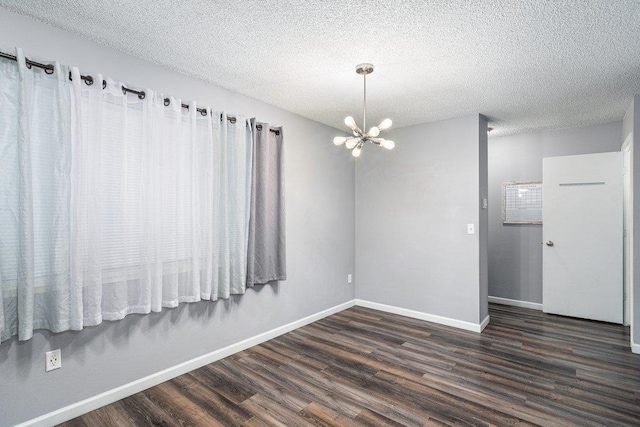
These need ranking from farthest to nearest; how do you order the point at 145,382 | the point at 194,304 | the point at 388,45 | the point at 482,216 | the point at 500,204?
1. the point at 500,204
2. the point at 482,216
3. the point at 194,304
4. the point at 145,382
5. the point at 388,45

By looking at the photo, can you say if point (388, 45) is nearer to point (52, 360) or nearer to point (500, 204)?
point (52, 360)

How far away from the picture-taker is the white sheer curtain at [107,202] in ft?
6.30

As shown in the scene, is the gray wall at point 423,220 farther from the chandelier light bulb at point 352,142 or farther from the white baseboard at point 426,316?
the chandelier light bulb at point 352,142

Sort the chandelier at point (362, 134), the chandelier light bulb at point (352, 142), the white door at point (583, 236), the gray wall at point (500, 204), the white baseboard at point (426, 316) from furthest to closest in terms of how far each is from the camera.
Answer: the gray wall at point (500, 204)
the white door at point (583, 236)
the white baseboard at point (426, 316)
the chandelier light bulb at point (352, 142)
the chandelier at point (362, 134)

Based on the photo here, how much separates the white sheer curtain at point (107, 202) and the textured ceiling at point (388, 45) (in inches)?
15.3

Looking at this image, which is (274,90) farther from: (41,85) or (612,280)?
(612,280)

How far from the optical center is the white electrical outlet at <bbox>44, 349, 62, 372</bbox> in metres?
2.09

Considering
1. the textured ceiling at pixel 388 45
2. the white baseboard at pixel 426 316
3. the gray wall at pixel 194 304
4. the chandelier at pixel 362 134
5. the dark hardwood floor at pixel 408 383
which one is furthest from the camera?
the white baseboard at pixel 426 316

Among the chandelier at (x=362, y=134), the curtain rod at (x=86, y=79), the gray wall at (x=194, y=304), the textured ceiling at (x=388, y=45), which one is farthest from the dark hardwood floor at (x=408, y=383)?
the textured ceiling at (x=388, y=45)

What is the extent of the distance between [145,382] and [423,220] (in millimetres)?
3368

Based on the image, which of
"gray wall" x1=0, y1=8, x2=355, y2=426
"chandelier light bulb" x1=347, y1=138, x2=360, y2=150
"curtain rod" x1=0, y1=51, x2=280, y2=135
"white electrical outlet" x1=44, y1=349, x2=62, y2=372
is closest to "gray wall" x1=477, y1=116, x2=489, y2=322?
"gray wall" x1=0, y1=8, x2=355, y2=426

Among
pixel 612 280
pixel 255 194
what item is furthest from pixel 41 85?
pixel 612 280

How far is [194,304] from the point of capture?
9.49ft

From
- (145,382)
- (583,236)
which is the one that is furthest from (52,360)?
(583,236)
